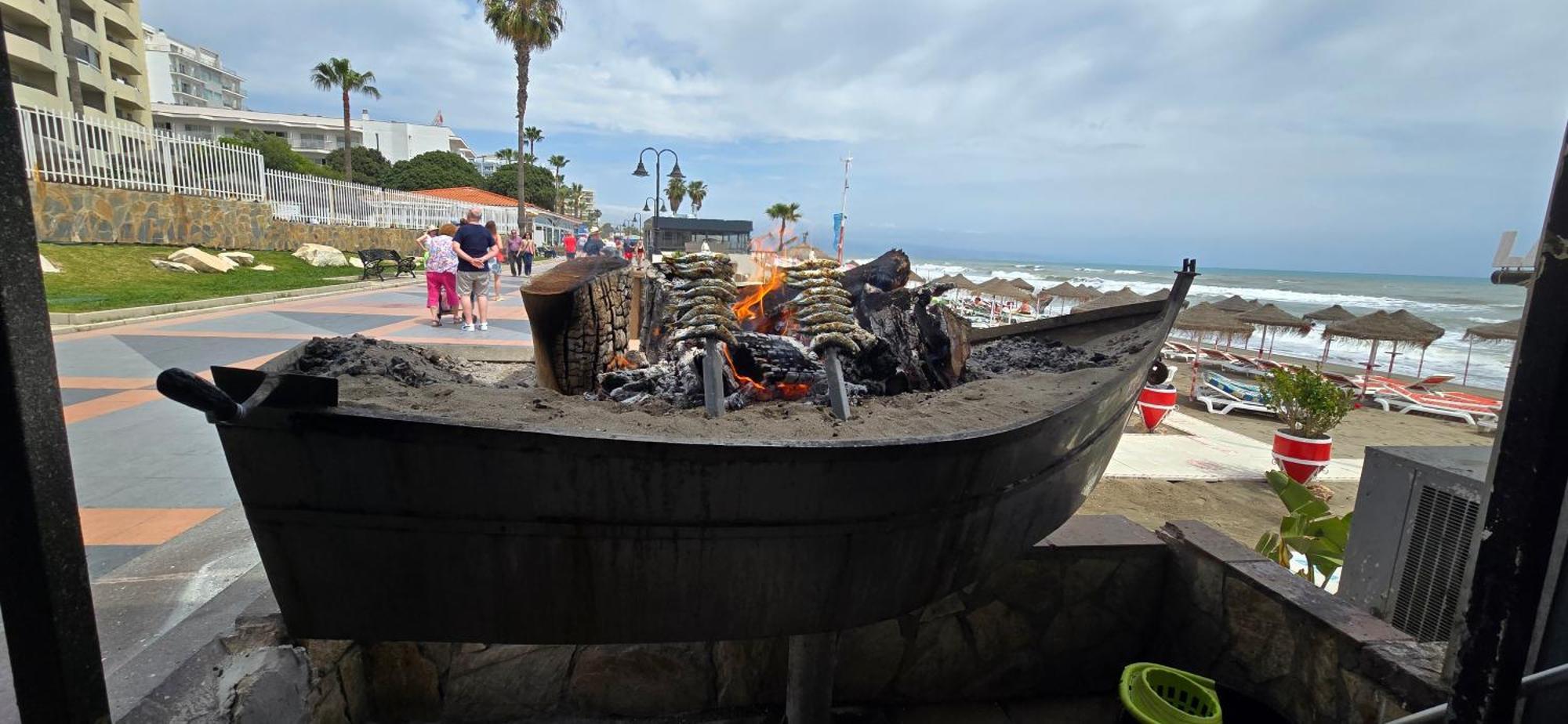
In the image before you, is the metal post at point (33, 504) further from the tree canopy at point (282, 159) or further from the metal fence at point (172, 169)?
the tree canopy at point (282, 159)

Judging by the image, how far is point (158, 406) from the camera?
5738 mm

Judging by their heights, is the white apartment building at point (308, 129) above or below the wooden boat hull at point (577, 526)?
above

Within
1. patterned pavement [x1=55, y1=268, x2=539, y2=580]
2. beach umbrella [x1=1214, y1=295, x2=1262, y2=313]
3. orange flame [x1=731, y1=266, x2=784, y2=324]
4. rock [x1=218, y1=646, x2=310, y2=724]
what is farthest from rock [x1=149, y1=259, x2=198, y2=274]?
beach umbrella [x1=1214, y1=295, x2=1262, y2=313]

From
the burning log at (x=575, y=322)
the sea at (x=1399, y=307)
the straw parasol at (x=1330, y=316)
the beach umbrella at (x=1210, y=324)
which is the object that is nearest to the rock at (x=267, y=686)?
the burning log at (x=575, y=322)

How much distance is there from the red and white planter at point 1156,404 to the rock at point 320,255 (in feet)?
68.7

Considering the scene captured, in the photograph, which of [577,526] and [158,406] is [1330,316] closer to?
[577,526]

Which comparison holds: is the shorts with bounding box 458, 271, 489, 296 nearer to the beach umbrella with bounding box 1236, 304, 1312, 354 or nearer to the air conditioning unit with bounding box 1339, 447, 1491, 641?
the air conditioning unit with bounding box 1339, 447, 1491, 641

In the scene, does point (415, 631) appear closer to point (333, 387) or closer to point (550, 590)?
point (550, 590)

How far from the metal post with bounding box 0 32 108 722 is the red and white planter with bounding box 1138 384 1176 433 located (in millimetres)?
10124

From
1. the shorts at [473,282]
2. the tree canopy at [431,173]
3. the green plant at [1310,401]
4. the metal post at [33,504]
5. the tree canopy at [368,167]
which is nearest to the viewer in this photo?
the metal post at [33,504]

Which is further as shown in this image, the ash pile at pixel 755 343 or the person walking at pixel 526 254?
the person walking at pixel 526 254

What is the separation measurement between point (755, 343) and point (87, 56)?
47360 millimetres

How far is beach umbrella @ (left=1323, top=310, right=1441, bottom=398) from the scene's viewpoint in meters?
16.6

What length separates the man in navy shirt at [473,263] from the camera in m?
9.34
